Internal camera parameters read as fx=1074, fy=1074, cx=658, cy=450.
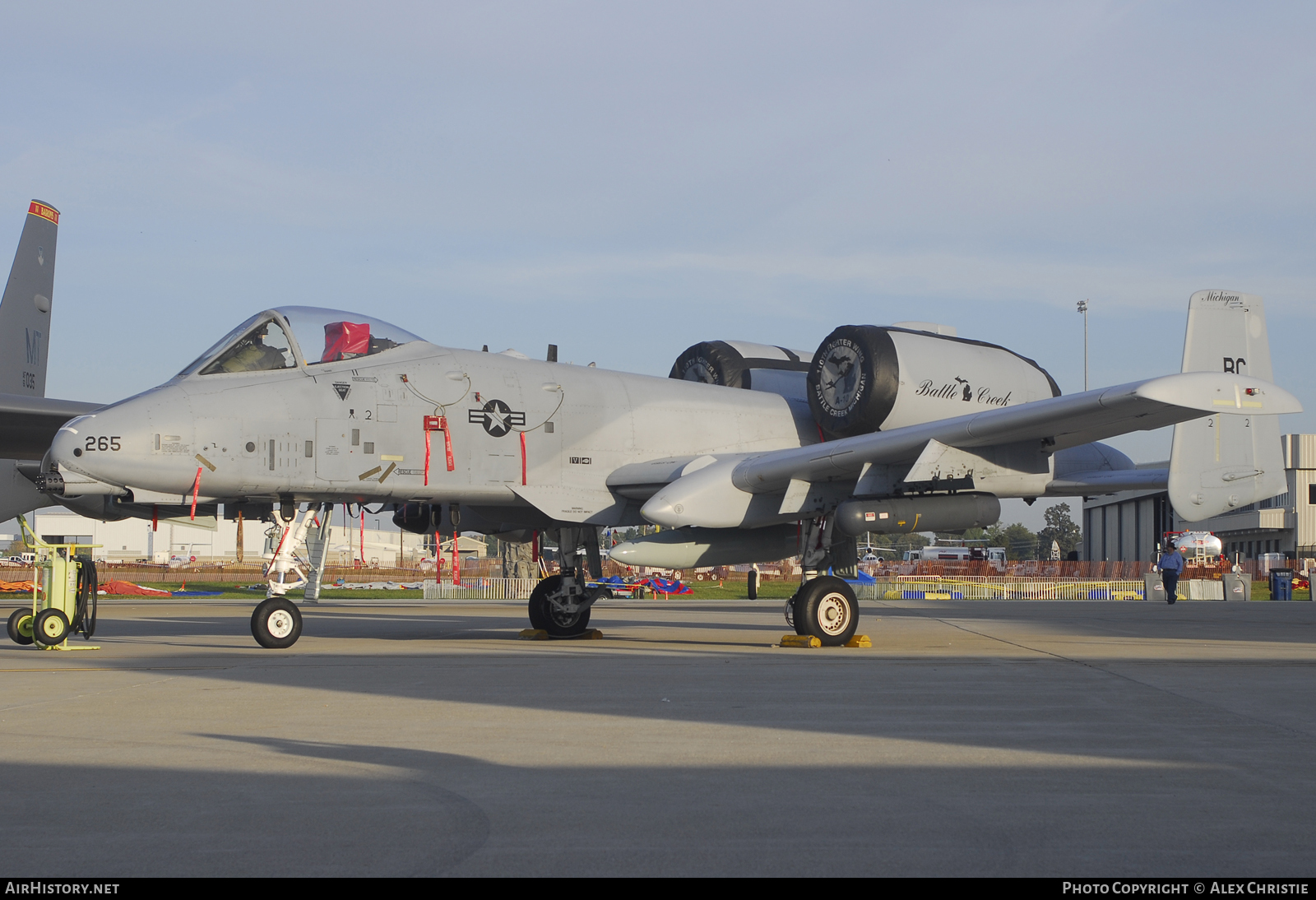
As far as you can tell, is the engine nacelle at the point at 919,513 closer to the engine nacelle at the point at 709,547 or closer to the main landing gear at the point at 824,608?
the main landing gear at the point at 824,608

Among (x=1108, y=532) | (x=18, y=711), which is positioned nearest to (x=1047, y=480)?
(x=18, y=711)

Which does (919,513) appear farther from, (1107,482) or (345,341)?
(345,341)

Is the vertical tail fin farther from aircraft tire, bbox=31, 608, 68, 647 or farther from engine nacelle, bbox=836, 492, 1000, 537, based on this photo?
engine nacelle, bbox=836, 492, 1000, 537

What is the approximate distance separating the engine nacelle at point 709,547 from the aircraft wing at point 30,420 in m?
11.8

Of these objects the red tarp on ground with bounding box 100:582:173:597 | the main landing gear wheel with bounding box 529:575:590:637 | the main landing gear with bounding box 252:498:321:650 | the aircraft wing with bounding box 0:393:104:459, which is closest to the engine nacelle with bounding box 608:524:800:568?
the main landing gear wheel with bounding box 529:575:590:637

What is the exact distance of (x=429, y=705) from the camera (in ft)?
25.3

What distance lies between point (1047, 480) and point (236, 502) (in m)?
9.74

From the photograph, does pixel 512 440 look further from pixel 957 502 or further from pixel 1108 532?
pixel 1108 532

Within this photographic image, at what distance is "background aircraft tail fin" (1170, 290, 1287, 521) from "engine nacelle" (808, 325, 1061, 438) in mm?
2595

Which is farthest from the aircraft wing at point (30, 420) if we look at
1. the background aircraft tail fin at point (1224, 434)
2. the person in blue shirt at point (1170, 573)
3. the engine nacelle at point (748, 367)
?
the person in blue shirt at point (1170, 573)

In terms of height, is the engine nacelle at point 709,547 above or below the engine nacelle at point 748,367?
below

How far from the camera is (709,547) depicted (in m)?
13.7

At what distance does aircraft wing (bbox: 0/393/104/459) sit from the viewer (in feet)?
65.5

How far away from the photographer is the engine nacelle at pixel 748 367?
55.7 feet
